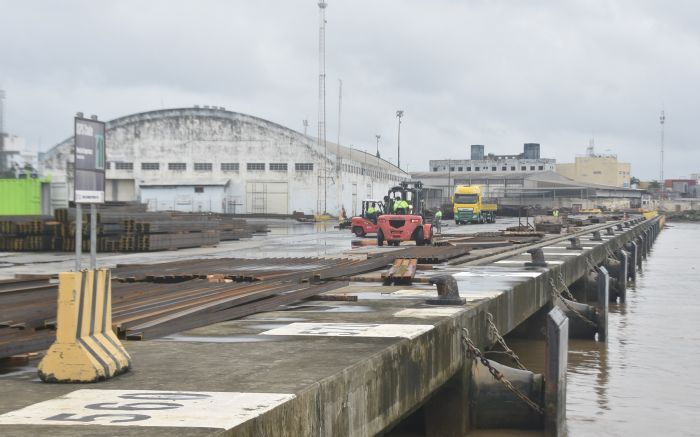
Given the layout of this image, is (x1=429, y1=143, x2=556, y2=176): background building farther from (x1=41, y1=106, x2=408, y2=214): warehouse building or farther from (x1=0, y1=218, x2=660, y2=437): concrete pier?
(x1=0, y1=218, x2=660, y2=437): concrete pier

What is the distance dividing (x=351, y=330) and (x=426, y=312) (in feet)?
5.42

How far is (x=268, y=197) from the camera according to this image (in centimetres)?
8188

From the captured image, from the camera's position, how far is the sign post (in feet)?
23.3

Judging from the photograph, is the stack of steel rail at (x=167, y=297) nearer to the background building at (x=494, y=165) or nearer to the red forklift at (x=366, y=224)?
the red forklift at (x=366, y=224)

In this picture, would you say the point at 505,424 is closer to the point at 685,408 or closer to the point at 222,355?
the point at 685,408

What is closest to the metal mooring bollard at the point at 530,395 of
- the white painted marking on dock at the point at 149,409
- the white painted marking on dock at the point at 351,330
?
the white painted marking on dock at the point at 351,330

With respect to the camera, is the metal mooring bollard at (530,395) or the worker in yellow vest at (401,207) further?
the worker in yellow vest at (401,207)

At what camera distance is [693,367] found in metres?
16.4

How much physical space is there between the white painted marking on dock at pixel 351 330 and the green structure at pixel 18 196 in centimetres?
4323

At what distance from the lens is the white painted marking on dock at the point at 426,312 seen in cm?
1028

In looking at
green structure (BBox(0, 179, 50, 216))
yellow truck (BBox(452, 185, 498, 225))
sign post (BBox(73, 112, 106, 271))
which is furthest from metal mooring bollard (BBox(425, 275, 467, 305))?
yellow truck (BBox(452, 185, 498, 225))

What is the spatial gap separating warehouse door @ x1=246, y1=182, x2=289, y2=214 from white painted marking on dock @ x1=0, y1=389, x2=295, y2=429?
75.8 meters

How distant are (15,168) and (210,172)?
16.6 metres

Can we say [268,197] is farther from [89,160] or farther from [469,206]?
[89,160]
